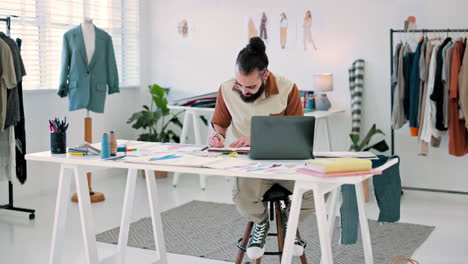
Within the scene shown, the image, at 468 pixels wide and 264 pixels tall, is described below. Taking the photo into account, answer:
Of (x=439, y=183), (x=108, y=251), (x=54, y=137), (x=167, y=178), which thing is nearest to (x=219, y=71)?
(x=167, y=178)

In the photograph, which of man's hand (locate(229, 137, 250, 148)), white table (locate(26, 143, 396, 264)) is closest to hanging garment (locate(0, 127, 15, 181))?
white table (locate(26, 143, 396, 264))

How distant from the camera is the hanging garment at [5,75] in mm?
4820

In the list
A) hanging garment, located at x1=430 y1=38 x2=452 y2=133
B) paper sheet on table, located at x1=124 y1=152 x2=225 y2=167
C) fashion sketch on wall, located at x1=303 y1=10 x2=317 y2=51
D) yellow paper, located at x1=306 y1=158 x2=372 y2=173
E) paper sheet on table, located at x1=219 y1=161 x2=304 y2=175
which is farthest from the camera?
fashion sketch on wall, located at x1=303 y1=10 x2=317 y2=51

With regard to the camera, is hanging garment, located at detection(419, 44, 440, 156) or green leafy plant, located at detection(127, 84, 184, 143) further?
green leafy plant, located at detection(127, 84, 184, 143)

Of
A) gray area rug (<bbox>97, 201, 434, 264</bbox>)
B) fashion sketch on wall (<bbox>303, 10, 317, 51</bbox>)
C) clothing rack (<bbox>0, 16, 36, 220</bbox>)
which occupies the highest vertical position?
fashion sketch on wall (<bbox>303, 10, 317, 51</bbox>)

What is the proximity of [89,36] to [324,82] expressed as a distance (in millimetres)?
2039

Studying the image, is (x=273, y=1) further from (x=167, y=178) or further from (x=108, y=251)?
(x=108, y=251)

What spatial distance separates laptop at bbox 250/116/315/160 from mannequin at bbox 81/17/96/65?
2922 mm

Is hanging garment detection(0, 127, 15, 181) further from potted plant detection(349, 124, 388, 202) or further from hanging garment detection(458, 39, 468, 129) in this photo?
hanging garment detection(458, 39, 468, 129)

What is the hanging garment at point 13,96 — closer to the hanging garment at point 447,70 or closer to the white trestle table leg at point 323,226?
the white trestle table leg at point 323,226

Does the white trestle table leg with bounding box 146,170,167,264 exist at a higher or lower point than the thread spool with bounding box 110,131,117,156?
lower

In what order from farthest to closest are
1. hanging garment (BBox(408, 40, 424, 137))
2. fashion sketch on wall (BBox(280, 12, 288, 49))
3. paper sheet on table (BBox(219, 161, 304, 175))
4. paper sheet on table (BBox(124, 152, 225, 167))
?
fashion sketch on wall (BBox(280, 12, 288, 49)), hanging garment (BBox(408, 40, 424, 137)), paper sheet on table (BBox(124, 152, 225, 167)), paper sheet on table (BBox(219, 161, 304, 175))

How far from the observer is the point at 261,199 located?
3.34 m

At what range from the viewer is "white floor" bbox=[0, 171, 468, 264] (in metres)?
4.12
